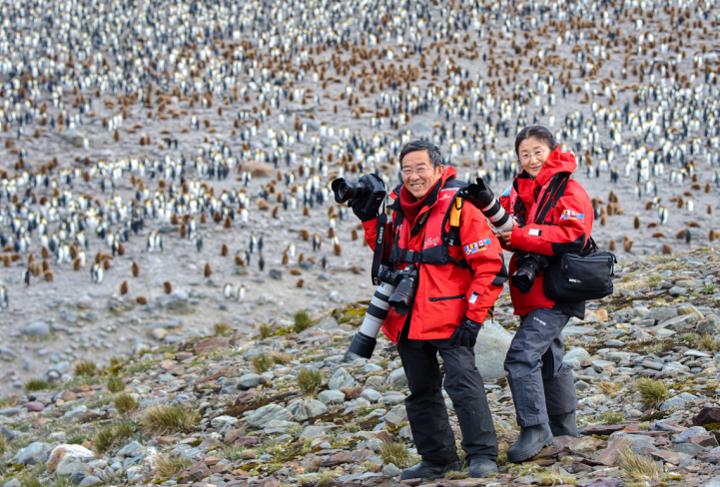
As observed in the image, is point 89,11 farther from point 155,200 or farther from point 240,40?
point 155,200

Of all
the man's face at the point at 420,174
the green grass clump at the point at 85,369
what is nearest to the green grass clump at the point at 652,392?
the man's face at the point at 420,174

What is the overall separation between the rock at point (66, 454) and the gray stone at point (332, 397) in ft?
7.26

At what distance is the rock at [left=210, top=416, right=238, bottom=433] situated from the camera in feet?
24.5

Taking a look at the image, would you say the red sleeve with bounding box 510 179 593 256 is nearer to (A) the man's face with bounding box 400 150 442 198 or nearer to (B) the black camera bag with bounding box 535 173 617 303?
(B) the black camera bag with bounding box 535 173 617 303

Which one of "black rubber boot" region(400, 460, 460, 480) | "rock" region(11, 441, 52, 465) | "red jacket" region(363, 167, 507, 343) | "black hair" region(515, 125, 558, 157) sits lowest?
"rock" region(11, 441, 52, 465)

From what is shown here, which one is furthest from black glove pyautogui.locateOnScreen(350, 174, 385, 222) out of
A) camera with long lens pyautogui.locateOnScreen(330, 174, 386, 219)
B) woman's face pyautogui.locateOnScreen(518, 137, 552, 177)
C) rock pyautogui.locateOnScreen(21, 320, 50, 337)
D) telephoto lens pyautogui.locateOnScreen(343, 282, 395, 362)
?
rock pyautogui.locateOnScreen(21, 320, 50, 337)

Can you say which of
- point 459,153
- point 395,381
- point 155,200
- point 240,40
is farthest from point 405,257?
point 240,40

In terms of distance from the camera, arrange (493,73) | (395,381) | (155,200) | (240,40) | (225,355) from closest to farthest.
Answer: (395,381)
(225,355)
(155,200)
(493,73)
(240,40)

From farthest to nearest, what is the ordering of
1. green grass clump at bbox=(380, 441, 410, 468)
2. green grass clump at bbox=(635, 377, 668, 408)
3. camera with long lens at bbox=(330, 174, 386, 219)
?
1. green grass clump at bbox=(635, 377, 668, 408)
2. green grass clump at bbox=(380, 441, 410, 468)
3. camera with long lens at bbox=(330, 174, 386, 219)

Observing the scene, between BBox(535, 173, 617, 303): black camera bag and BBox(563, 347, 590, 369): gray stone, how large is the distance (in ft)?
9.01

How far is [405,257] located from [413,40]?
4003 centimetres

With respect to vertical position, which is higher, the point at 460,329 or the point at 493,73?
the point at 493,73

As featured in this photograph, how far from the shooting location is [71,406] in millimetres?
10531

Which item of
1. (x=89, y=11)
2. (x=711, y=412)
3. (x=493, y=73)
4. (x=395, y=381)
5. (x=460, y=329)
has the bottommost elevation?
(x=395, y=381)
